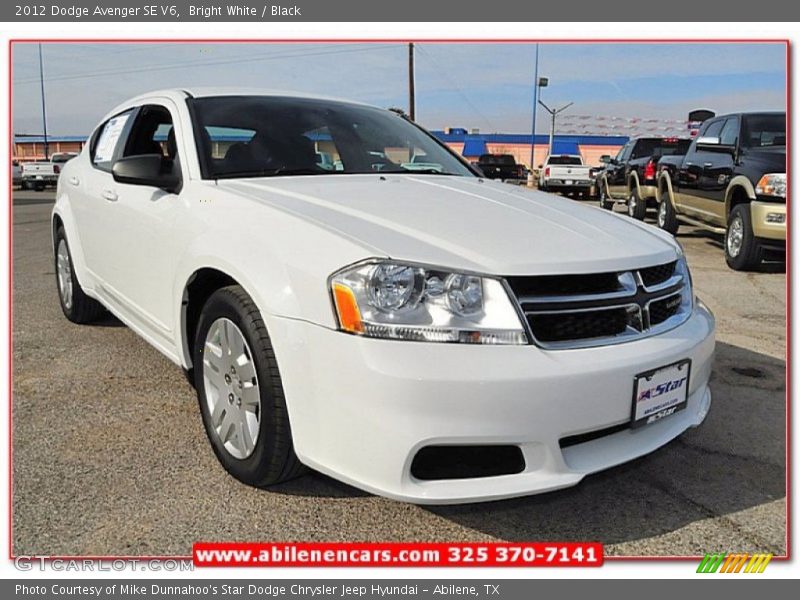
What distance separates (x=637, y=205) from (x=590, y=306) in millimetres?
11445

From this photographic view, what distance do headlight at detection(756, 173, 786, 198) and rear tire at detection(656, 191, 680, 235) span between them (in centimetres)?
310

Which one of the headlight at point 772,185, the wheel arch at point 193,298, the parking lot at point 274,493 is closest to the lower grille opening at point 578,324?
the parking lot at point 274,493

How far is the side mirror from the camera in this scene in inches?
114

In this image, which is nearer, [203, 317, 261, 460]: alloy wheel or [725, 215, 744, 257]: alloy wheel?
[203, 317, 261, 460]: alloy wheel

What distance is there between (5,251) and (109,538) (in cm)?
178

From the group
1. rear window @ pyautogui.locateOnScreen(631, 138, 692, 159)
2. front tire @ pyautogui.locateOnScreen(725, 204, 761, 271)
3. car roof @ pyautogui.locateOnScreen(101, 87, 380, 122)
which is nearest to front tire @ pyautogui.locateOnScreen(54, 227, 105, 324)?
car roof @ pyautogui.locateOnScreen(101, 87, 380, 122)

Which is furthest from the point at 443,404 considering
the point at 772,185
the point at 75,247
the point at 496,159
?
the point at 496,159

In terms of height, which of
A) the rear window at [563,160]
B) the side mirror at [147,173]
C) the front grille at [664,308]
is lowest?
the front grille at [664,308]

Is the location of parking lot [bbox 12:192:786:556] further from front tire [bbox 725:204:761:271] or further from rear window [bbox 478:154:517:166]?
rear window [bbox 478:154:517:166]

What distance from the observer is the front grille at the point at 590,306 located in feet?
6.81

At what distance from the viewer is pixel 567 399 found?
1.99 m

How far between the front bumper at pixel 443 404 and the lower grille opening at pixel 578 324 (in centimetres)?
7

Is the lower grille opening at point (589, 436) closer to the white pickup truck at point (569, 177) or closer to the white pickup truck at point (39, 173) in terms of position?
the white pickup truck at point (569, 177)

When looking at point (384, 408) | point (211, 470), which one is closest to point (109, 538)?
point (211, 470)
